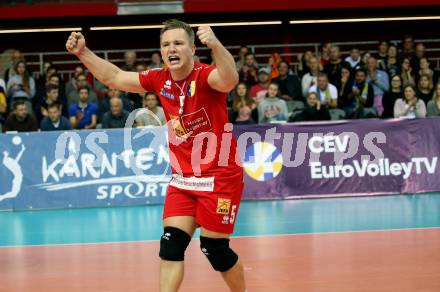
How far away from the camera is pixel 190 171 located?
6223 mm

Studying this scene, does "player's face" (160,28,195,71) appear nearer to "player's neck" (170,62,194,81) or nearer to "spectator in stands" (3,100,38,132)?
"player's neck" (170,62,194,81)

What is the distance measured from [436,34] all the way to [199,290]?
16.5 metres

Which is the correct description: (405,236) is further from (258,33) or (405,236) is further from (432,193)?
(258,33)

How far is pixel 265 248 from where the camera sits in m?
9.93

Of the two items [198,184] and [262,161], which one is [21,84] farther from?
[198,184]

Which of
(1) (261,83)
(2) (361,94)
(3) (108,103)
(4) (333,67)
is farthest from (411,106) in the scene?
(3) (108,103)

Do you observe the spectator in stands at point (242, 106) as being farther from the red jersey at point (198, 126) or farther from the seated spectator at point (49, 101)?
the red jersey at point (198, 126)

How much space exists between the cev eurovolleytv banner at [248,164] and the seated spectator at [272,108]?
0.72m

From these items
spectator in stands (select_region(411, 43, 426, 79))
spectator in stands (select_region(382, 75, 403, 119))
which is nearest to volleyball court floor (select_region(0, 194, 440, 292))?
spectator in stands (select_region(382, 75, 403, 119))

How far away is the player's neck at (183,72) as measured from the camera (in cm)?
609

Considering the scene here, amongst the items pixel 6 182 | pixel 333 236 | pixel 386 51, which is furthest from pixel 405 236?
pixel 386 51

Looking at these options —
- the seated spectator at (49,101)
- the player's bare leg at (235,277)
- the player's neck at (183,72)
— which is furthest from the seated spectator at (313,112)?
the player's neck at (183,72)

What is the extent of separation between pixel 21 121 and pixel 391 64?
7792 millimetres

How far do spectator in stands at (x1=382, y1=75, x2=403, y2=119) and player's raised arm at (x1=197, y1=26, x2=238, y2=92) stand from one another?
10.5 metres
